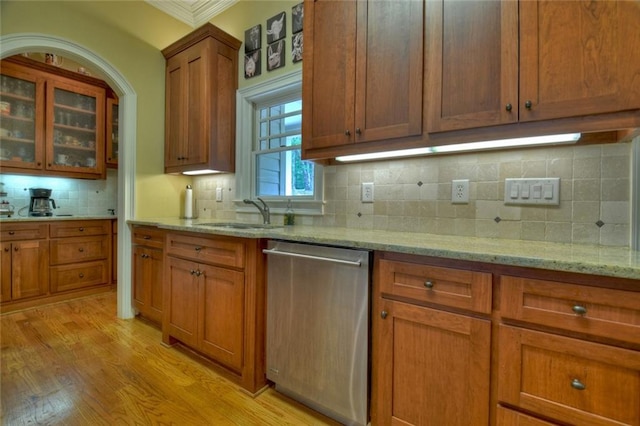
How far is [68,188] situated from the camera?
366 cm

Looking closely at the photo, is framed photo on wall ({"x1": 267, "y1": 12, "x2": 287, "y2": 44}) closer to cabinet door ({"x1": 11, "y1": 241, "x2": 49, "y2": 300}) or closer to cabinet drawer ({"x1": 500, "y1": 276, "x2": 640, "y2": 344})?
cabinet drawer ({"x1": 500, "y1": 276, "x2": 640, "y2": 344})

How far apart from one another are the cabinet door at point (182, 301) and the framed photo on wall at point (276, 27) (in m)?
1.86

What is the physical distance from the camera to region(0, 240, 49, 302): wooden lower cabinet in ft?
9.44

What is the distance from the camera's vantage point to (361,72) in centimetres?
161

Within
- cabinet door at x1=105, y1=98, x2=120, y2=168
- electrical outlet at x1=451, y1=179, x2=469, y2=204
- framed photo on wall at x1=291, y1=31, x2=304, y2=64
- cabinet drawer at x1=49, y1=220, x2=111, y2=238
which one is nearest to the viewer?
electrical outlet at x1=451, y1=179, x2=469, y2=204

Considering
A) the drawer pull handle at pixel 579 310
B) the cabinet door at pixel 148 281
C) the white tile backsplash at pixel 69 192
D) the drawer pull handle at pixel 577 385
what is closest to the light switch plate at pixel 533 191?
the drawer pull handle at pixel 579 310

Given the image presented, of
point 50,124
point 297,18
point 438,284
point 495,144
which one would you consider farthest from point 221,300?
point 50,124

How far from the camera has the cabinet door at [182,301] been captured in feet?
6.52

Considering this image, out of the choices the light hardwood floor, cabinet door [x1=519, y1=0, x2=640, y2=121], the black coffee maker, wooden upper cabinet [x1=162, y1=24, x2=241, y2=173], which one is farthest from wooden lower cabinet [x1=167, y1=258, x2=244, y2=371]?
the black coffee maker

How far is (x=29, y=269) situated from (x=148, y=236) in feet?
5.09

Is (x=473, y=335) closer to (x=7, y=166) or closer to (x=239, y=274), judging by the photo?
(x=239, y=274)

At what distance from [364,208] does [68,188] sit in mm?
3748

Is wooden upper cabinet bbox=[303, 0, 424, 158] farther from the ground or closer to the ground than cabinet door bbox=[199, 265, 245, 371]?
farther from the ground

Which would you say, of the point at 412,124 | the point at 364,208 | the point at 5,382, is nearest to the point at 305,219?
the point at 364,208
